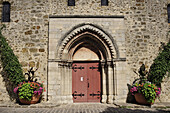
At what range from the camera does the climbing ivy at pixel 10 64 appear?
788cm

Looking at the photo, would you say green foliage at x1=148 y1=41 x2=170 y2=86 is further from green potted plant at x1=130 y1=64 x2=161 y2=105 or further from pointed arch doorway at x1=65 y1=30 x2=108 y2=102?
pointed arch doorway at x1=65 y1=30 x2=108 y2=102

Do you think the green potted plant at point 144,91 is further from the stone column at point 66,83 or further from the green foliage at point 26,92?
the green foliage at point 26,92

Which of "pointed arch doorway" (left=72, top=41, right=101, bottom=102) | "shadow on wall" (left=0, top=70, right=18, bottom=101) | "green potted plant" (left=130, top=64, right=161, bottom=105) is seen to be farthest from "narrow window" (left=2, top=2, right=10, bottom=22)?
"green potted plant" (left=130, top=64, right=161, bottom=105)

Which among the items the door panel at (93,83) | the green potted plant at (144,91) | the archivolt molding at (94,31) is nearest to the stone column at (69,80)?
the archivolt molding at (94,31)

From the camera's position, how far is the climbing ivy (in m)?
7.88

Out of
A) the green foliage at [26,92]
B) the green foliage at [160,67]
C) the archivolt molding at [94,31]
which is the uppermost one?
the archivolt molding at [94,31]

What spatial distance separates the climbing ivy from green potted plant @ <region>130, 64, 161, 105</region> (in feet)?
17.0

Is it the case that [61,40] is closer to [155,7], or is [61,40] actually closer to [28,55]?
[28,55]

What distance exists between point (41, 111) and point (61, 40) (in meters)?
3.51

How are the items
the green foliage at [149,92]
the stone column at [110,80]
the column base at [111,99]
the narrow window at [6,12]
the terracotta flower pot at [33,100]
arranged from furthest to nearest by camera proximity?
the narrow window at [6,12]
the stone column at [110,80]
the column base at [111,99]
the terracotta flower pot at [33,100]
the green foliage at [149,92]

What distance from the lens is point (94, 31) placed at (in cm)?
847

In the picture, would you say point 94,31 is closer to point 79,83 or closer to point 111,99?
point 79,83

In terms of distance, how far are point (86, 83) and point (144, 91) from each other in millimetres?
2849

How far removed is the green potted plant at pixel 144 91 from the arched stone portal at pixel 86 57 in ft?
3.22
